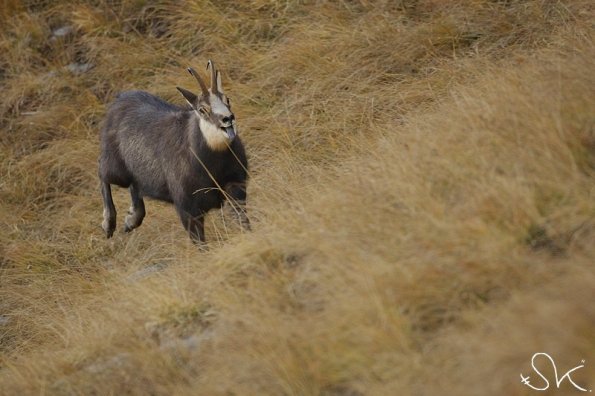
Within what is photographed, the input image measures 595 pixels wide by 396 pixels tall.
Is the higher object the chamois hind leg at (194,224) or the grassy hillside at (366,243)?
the grassy hillside at (366,243)

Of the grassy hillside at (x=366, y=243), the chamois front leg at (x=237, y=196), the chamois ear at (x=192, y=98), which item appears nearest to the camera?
the grassy hillside at (x=366, y=243)

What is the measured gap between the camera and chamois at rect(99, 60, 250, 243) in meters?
6.88

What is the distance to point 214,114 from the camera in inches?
268

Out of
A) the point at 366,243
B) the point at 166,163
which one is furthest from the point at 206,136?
the point at 366,243

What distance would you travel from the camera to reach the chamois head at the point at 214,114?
6.71 metres

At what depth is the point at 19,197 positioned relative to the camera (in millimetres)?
9750

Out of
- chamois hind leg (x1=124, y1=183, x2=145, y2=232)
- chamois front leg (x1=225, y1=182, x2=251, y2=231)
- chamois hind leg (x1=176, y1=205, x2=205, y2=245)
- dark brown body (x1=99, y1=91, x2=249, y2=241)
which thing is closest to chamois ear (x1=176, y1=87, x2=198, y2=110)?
dark brown body (x1=99, y1=91, x2=249, y2=241)

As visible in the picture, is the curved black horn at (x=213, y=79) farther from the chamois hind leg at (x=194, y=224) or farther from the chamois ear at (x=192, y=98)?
the chamois hind leg at (x=194, y=224)

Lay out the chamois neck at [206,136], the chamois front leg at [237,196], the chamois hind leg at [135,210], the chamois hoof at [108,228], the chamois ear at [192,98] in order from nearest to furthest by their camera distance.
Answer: the chamois front leg at [237,196], the chamois neck at [206,136], the chamois ear at [192,98], the chamois hind leg at [135,210], the chamois hoof at [108,228]

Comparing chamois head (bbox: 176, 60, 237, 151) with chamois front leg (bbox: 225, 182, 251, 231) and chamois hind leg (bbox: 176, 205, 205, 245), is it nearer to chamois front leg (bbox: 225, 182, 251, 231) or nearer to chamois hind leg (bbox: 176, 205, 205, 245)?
chamois front leg (bbox: 225, 182, 251, 231)

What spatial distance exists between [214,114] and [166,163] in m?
0.82

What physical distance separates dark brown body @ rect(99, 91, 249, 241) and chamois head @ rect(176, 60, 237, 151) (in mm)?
92

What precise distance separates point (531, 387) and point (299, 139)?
4.73 m

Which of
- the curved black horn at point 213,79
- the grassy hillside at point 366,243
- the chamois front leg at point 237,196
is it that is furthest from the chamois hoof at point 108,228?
the curved black horn at point 213,79
